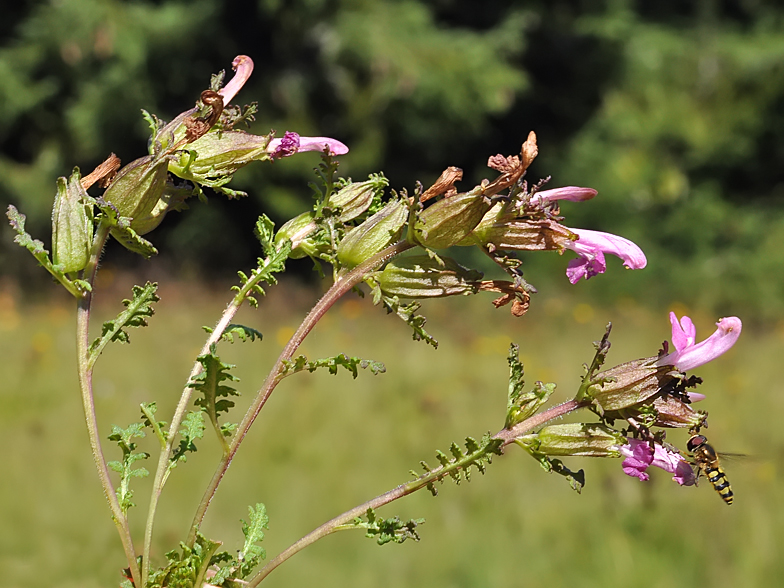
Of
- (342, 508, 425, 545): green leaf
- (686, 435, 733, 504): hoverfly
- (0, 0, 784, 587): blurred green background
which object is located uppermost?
(342, 508, 425, 545): green leaf

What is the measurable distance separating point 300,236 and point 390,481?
301cm

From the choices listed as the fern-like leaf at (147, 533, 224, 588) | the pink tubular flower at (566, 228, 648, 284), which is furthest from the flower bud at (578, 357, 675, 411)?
the fern-like leaf at (147, 533, 224, 588)

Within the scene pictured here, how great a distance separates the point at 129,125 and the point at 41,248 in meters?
7.89

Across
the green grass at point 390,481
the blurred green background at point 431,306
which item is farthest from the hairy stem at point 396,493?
the green grass at point 390,481

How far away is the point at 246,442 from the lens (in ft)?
13.8

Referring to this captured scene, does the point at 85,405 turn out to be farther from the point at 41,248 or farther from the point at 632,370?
the point at 632,370

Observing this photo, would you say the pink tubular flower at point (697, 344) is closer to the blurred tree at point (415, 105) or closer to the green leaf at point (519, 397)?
the green leaf at point (519, 397)

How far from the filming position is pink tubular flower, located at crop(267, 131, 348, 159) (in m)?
1.01

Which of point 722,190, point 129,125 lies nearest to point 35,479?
point 129,125

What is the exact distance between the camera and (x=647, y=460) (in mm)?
942

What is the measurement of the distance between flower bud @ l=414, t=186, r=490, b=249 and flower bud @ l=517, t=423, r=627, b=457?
→ 250 mm

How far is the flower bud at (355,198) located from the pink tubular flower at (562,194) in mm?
193

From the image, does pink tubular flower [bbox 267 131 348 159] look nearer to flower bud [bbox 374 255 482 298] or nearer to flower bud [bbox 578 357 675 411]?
flower bud [bbox 374 255 482 298]

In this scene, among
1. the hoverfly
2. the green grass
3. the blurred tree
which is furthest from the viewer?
the blurred tree
